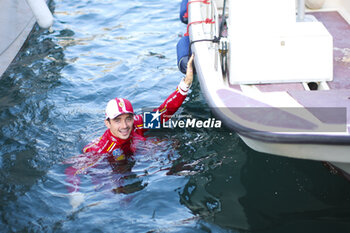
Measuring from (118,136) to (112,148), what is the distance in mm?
131

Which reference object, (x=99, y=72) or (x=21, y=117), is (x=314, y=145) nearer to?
(x=21, y=117)

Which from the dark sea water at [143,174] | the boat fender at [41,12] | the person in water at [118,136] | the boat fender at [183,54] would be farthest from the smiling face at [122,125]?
the boat fender at [41,12]

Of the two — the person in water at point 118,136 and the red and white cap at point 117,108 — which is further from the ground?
the red and white cap at point 117,108

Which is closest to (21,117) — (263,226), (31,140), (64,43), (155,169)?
(31,140)

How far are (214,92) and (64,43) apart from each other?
517 cm

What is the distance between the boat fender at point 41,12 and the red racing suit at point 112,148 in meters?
4.15

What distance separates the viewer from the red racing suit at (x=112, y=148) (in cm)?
435

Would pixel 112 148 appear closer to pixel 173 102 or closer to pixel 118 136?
pixel 118 136

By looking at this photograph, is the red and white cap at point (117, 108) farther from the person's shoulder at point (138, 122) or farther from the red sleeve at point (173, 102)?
the person's shoulder at point (138, 122)

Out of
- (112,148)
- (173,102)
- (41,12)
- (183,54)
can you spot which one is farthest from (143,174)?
(41,12)

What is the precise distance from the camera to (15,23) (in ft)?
25.8

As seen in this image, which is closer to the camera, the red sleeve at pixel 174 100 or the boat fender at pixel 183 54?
the red sleeve at pixel 174 100

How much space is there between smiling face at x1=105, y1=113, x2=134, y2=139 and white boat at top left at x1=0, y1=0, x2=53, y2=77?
3.45 meters

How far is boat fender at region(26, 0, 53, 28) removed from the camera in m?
7.74
